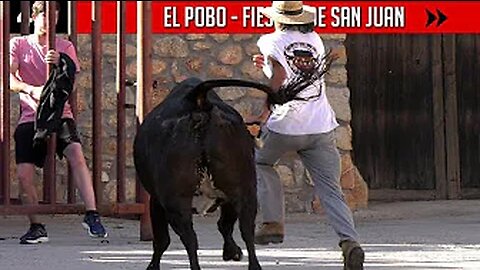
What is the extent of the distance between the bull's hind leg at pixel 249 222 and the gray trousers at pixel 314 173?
550 mm

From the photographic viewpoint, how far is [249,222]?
7281 millimetres

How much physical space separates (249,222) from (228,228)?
0.64 metres

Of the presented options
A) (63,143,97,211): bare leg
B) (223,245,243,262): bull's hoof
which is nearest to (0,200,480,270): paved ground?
(223,245,243,262): bull's hoof

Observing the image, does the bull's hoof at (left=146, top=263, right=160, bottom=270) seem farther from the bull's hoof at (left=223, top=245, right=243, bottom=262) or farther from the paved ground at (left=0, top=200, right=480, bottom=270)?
the bull's hoof at (left=223, top=245, right=243, bottom=262)

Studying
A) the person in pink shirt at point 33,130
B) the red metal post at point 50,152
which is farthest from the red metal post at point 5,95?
the red metal post at point 50,152

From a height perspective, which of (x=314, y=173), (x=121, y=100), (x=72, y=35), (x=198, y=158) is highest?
(x=72, y=35)

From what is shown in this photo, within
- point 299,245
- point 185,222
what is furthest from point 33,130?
point 185,222

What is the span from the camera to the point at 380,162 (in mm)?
13742

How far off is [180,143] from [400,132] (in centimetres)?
681

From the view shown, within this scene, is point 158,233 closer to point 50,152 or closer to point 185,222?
point 185,222

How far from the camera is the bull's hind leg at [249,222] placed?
7262 millimetres

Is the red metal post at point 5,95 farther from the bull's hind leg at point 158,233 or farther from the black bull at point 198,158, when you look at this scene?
the black bull at point 198,158

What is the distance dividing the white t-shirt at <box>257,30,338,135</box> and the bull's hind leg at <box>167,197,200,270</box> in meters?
0.85

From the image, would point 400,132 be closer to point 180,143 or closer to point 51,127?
point 51,127
